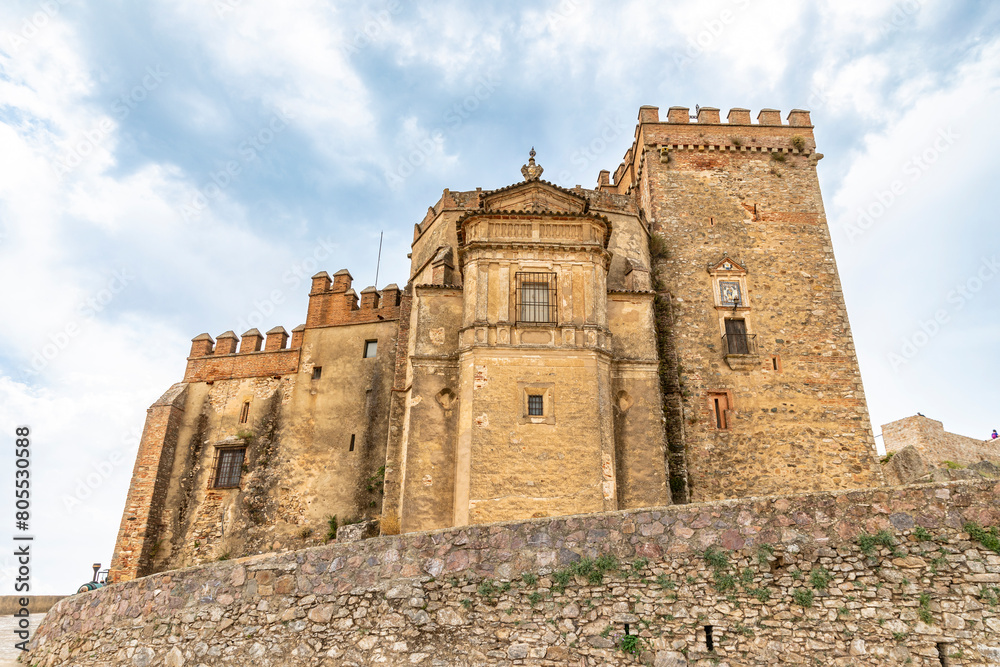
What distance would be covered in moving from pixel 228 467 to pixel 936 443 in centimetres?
2837

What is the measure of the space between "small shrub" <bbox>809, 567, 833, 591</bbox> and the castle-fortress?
1.1 inches

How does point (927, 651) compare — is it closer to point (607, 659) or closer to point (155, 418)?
point (607, 659)

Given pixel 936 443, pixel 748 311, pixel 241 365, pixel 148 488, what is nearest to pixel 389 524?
pixel 148 488

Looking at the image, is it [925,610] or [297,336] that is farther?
[297,336]

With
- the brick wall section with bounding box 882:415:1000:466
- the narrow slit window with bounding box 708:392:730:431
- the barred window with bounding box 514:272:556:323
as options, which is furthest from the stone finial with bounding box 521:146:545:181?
the brick wall section with bounding box 882:415:1000:466

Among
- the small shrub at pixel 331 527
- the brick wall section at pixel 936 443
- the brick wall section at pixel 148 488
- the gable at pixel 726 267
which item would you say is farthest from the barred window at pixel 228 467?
the brick wall section at pixel 936 443

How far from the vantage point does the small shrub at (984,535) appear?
26.1 feet

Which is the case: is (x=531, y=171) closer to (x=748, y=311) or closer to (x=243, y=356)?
(x=748, y=311)

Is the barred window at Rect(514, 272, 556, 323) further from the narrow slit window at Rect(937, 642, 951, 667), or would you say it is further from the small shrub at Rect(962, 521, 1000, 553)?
the narrow slit window at Rect(937, 642, 951, 667)

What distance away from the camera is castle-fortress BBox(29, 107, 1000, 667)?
8.34 m

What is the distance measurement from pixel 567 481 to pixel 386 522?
6.05 meters

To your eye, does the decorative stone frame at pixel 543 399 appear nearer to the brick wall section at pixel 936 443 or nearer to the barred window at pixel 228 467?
the barred window at pixel 228 467

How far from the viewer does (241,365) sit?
27.5 metres

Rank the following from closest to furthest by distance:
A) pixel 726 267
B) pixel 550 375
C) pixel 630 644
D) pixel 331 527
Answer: pixel 630 644 < pixel 550 375 < pixel 331 527 < pixel 726 267
